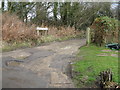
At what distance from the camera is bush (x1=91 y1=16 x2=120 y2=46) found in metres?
8.73

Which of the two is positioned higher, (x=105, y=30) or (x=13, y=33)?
(x=105, y=30)

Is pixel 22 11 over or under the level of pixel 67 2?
under

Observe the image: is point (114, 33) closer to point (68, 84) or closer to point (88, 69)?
point (88, 69)

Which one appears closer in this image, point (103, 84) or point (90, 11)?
point (103, 84)

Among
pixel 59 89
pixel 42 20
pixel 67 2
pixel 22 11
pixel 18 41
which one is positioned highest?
pixel 67 2

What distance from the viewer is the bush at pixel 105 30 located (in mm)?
8727

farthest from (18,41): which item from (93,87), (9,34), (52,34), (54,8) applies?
(54,8)

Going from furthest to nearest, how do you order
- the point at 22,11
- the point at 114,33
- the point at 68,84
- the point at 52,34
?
the point at 22,11 → the point at 52,34 → the point at 114,33 → the point at 68,84

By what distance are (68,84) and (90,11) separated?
17.1m

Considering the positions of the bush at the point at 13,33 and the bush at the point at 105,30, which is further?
the bush at the point at 13,33

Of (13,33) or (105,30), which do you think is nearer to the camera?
(105,30)

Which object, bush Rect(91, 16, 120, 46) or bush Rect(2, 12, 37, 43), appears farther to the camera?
bush Rect(2, 12, 37, 43)

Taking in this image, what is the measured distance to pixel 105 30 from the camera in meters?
8.74

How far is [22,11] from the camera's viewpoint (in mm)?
16828
